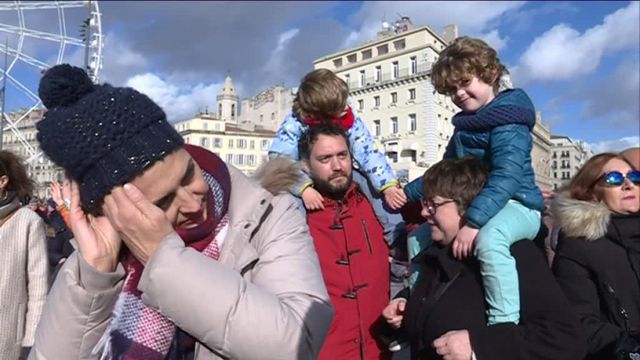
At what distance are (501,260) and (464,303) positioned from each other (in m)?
0.24

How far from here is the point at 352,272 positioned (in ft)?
8.79

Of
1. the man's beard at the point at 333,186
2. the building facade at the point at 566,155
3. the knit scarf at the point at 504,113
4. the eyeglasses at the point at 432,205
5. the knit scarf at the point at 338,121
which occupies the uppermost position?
the building facade at the point at 566,155

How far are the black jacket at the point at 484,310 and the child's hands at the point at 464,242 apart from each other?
4 centimetres

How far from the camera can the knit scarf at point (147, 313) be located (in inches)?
54.7

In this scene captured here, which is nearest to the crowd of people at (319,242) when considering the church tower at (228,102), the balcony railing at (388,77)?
the balcony railing at (388,77)

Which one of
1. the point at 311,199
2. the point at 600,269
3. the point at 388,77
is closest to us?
the point at 600,269

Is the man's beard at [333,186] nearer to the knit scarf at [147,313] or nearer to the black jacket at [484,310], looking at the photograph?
the black jacket at [484,310]

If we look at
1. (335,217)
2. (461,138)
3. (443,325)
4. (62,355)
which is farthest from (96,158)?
(461,138)

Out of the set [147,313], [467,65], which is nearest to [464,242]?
[467,65]

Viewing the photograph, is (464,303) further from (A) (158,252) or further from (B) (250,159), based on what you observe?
(B) (250,159)

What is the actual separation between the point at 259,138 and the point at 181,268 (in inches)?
2763

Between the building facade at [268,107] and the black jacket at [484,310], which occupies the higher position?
the building facade at [268,107]

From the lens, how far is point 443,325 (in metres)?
2.10

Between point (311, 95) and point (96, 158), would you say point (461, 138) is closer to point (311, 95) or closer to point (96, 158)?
point (311, 95)
